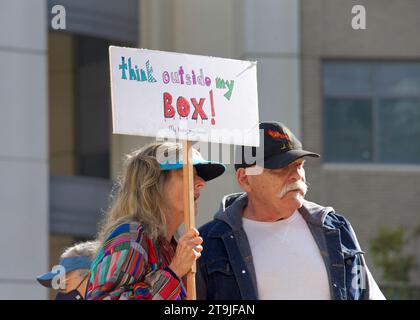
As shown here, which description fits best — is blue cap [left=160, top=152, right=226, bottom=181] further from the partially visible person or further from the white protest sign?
the partially visible person

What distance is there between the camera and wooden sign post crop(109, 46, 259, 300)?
6.34 m

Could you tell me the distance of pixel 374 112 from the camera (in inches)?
738

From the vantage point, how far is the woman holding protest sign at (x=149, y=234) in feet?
20.1

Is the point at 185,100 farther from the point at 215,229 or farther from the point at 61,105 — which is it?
the point at 61,105

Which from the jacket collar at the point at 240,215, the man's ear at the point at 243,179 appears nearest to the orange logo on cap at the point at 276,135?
the man's ear at the point at 243,179

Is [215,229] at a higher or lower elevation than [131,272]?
higher

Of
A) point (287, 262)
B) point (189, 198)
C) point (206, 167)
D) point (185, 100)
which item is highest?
point (185, 100)

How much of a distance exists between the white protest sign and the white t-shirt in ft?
1.42

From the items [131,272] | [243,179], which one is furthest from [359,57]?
[131,272]

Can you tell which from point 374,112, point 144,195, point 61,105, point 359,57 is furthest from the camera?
point 61,105

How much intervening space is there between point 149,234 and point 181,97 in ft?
2.15

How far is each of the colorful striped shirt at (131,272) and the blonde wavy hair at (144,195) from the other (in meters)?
0.07

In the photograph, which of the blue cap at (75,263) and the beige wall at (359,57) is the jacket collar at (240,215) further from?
the beige wall at (359,57)
